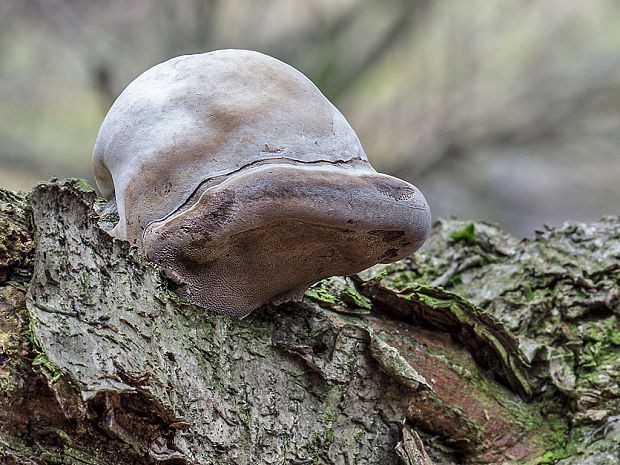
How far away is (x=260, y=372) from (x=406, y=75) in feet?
13.9

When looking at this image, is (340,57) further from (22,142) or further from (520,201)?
(22,142)

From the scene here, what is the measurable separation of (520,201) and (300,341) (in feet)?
13.9

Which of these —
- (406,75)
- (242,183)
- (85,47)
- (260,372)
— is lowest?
(260,372)

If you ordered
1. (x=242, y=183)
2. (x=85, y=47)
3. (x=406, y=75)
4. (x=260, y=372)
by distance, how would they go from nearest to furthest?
1. (x=242, y=183)
2. (x=260, y=372)
3. (x=85, y=47)
4. (x=406, y=75)

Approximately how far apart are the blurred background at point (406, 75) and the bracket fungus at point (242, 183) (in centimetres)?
348

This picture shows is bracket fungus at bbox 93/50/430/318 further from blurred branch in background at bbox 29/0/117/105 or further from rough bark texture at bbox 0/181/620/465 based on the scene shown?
blurred branch in background at bbox 29/0/117/105

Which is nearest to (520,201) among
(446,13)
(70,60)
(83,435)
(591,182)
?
(591,182)

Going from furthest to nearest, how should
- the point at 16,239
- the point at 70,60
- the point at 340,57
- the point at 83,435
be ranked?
the point at 340,57
the point at 70,60
the point at 16,239
the point at 83,435

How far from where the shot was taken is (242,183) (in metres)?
0.76

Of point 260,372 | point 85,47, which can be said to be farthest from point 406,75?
point 260,372

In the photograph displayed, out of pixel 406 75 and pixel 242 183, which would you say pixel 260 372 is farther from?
pixel 406 75

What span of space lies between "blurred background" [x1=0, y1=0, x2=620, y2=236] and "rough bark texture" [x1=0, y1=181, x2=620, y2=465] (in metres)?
3.46

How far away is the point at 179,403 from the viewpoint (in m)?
0.79

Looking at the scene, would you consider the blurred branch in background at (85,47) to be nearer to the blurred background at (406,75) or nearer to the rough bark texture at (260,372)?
the blurred background at (406,75)
